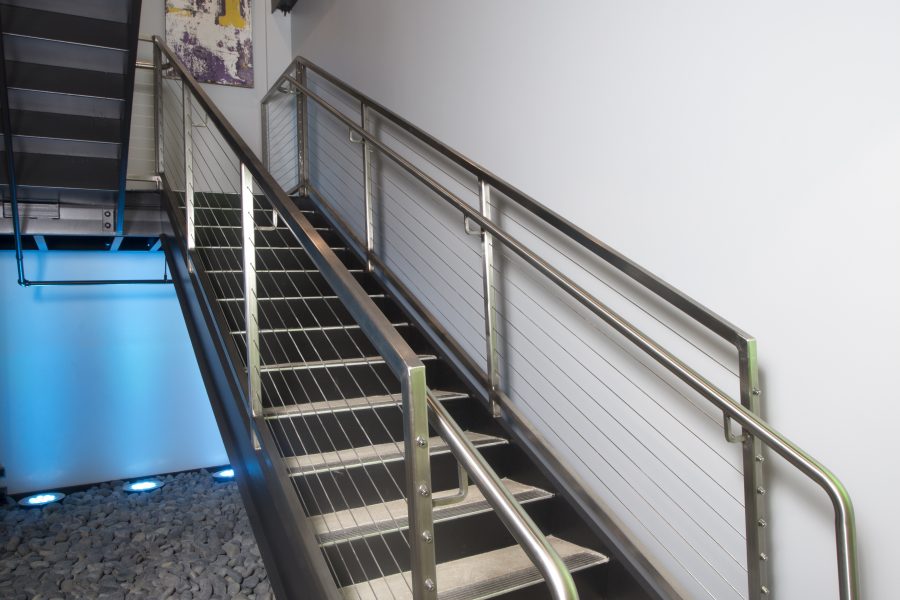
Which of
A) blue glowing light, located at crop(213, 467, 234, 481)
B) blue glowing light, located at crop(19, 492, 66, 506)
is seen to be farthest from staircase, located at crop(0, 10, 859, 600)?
blue glowing light, located at crop(213, 467, 234, 481)

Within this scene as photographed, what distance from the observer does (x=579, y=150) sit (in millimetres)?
2012

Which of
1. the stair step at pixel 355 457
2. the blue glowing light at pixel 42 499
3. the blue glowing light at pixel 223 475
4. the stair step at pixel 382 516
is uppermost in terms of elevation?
the stair step at pixel 355 457

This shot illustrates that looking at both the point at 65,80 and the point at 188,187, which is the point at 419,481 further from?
the point at 65,80

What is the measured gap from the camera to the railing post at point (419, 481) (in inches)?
39.3

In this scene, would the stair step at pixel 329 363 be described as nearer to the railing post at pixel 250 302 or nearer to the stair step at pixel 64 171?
the railing post at pixel 250 302

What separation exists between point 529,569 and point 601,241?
0.93m

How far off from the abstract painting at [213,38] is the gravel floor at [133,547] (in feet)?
10.5

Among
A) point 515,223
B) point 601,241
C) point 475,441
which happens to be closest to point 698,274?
point 601,241

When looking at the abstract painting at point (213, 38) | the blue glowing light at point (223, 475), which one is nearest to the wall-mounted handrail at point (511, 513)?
the blue glowing light at point (223, 475)

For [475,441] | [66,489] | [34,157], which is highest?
[34,157]

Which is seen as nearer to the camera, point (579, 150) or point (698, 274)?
point (698, 274)

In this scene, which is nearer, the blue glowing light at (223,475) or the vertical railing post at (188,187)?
the vertical railing post at (188,187)

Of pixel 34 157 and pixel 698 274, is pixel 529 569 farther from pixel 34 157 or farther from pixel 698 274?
pixel 34 157

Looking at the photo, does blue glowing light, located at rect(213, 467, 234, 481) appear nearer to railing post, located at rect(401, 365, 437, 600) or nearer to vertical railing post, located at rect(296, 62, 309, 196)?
vertical railing post, located at rect(296, 62, 309, 196)
